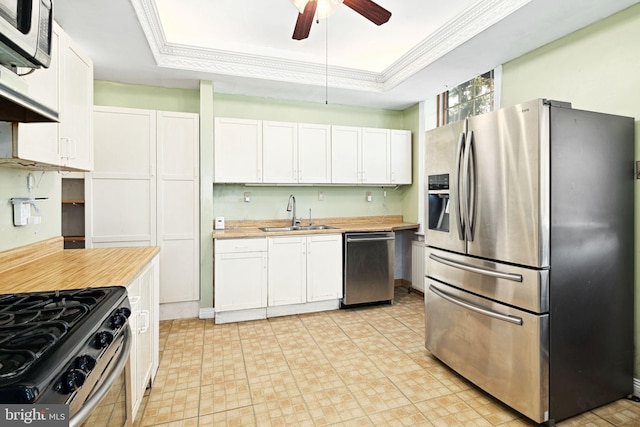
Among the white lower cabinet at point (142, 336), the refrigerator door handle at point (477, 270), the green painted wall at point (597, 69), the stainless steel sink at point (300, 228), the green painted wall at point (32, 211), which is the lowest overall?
the white lower cabinet at point (142, 336)

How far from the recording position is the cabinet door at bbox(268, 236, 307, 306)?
3637 millimetres

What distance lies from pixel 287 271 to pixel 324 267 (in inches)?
17.4

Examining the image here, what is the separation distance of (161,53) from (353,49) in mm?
1969

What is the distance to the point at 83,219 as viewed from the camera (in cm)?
360

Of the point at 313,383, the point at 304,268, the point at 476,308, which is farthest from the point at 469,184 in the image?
the point at 304,268

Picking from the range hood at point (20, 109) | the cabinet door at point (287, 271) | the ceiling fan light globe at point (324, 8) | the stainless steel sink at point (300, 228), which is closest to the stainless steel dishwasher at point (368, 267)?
the stainless steel sink at point (300, 228)

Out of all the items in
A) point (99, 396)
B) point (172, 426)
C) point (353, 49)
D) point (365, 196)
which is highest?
point (353, 49)

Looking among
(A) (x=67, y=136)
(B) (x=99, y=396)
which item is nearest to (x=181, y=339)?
(A) (x=67, y=136)

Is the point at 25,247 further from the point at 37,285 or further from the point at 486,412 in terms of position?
the point at 486,412

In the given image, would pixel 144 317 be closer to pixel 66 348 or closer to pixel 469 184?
pixel 66 348

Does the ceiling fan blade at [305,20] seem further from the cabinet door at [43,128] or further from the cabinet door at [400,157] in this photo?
the cabinet door at [400,157]

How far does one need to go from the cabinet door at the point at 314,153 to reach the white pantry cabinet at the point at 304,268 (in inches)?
31.2

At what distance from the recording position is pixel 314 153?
4.13 meters

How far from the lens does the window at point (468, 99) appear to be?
3.61 metres
